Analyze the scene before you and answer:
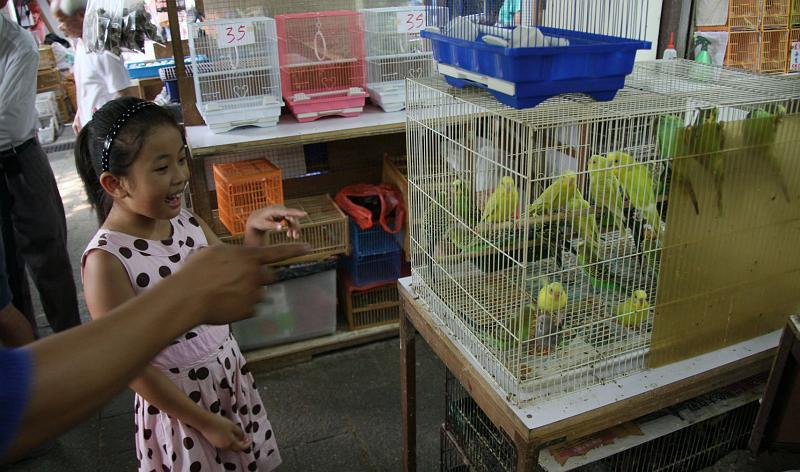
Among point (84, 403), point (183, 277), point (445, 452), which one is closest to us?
point (84, 403)

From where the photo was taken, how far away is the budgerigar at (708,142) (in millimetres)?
1098

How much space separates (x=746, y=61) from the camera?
9.04ft

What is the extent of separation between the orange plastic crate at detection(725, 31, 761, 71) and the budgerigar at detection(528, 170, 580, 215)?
6.98 feet

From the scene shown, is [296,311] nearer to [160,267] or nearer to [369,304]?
[369,304]

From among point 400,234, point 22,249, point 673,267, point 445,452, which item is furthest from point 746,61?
point 22,249

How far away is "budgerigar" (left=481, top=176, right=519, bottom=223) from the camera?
108 cm

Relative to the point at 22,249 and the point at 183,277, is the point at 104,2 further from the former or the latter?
the point at 183,277

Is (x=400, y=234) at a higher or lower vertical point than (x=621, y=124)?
lower

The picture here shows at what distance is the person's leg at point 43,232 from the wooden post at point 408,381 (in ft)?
6.18

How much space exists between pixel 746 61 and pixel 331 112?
1974 mm

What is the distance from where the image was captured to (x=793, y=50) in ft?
9.01

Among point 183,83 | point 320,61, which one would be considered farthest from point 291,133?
point 183,83

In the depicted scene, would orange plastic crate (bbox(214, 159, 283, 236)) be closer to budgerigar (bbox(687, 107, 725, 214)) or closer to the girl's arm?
the girl's arm

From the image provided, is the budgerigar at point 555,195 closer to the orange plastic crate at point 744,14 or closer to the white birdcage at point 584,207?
the white birdcage at point 584,207
